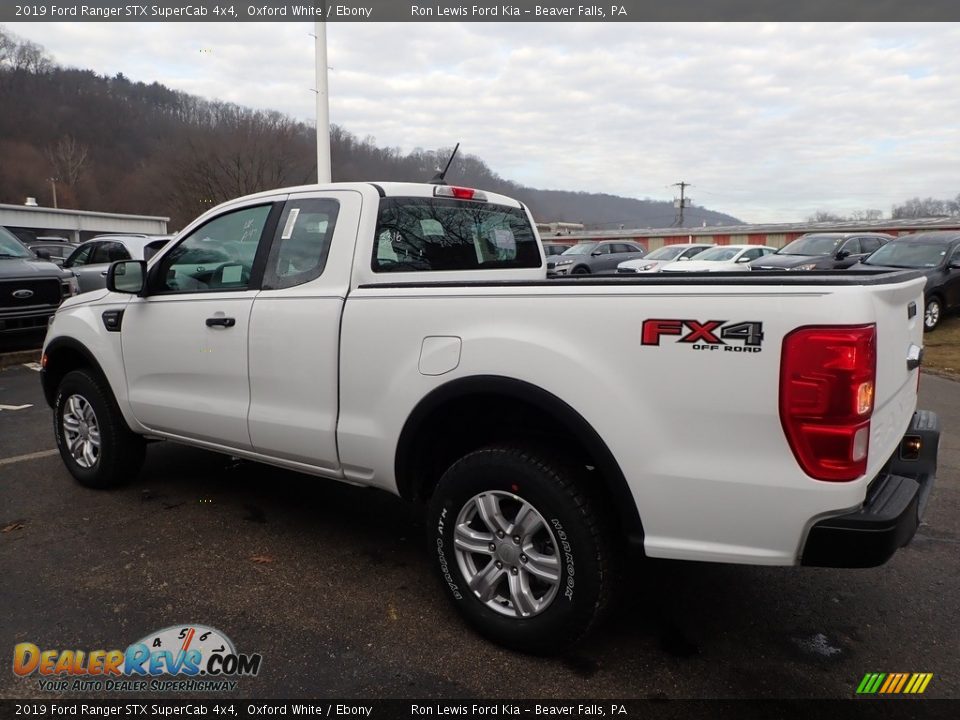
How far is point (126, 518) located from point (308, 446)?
156 centimetres

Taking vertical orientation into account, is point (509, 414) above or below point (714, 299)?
below

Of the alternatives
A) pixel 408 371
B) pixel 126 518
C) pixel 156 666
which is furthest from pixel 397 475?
pixel 126 518

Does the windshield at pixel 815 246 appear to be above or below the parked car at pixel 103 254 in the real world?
above

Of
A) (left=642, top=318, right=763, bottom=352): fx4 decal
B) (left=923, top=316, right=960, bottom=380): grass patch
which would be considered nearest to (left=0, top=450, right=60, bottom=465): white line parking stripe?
(left=642, top=318, right=763, bottom=352): fx4 decal

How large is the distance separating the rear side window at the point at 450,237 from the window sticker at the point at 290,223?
475 millimetres

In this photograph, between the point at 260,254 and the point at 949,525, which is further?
the point at 949,525

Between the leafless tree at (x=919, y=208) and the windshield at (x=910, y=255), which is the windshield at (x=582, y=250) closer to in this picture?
→ the windshield at (x=910, y=255)

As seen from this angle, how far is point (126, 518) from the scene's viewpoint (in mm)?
3969

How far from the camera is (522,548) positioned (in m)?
2.56

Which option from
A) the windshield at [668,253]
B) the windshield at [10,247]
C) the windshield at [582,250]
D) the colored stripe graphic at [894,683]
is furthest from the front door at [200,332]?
the windshield at [582,250]

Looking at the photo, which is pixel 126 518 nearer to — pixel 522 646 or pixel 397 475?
pixel 397 475

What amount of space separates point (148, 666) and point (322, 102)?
1425cm

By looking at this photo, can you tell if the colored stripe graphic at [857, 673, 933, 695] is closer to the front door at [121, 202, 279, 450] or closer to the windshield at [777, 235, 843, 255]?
the front door at [121, 202, 279, 450]

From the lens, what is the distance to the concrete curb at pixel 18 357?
29.5 ft
